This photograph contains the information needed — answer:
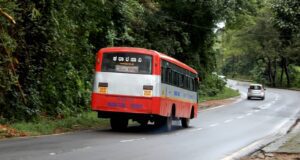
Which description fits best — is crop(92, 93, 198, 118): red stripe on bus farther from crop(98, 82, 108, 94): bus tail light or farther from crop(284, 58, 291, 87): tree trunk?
crop(284, 58, 291, 87): tree trunk

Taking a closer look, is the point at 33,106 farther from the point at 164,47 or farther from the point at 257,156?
the point at 164,47

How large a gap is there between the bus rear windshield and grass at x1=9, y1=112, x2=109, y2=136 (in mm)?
2552

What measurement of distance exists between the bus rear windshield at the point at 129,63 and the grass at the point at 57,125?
8.37 ft

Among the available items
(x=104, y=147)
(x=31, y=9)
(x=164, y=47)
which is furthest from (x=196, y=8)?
(x=104, y=147)

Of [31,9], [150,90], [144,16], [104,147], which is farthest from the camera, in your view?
[144,16]

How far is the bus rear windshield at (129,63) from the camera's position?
1980 centimetres

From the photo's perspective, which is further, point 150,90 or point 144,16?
point 144,16

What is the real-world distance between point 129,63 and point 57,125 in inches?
135

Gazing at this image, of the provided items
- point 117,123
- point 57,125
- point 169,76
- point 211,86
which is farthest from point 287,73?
point 57,125

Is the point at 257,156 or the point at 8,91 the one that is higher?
the point at 8,91

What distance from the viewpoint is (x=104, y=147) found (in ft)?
47.0

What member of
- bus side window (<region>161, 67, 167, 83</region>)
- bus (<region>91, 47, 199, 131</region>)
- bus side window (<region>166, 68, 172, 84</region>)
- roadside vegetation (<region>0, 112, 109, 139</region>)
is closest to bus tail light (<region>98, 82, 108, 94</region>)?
bus (<region>91, 47, 199, 131</region>)

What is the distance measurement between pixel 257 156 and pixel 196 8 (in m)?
33.6

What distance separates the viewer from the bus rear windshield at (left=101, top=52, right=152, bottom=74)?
779 inches
